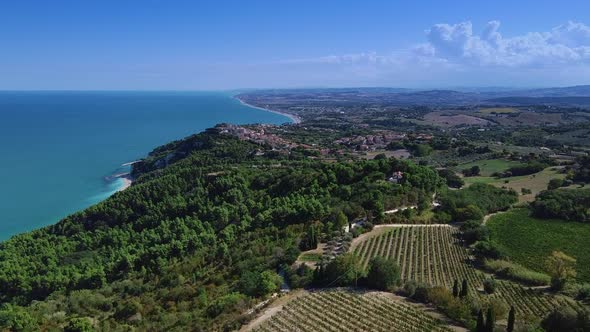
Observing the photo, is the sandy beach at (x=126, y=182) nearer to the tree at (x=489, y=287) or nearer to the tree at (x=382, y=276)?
the tree at (x=382, y=276)

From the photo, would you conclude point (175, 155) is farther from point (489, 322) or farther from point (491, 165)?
point (489, 322)

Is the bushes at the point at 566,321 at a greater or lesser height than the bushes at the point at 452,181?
greater

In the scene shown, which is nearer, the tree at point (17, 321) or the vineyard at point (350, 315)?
the vineyard at point (350, 315)

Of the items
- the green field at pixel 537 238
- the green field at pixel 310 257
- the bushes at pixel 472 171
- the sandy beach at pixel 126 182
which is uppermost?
the green field at pixel 310 257

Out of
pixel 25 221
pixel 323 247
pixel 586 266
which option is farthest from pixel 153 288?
pixel 25 221

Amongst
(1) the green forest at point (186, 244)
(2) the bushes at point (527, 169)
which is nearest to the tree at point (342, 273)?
A: (1) the green forest at point (186, 244)
